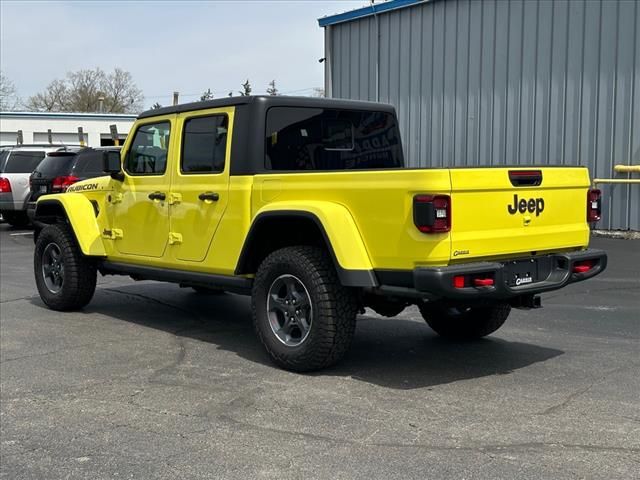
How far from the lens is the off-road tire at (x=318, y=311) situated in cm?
538

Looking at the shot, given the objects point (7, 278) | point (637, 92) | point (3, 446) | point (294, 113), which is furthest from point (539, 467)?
point (637, 92)

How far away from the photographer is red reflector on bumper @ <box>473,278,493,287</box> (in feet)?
16.2

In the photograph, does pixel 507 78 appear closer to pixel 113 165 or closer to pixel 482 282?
pixel 113 165

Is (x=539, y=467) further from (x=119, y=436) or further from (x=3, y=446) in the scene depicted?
(x=3, y=446)

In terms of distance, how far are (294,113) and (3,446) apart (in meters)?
3.38

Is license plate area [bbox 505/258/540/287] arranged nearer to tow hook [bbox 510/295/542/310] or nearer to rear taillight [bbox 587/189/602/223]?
tow hook [bbox 510/295/542/310]

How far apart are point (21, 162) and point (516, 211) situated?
16237mm

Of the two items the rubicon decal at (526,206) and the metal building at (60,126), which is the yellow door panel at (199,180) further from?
the metal building at (60,126)

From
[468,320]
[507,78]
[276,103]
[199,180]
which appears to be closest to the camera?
[276,103]

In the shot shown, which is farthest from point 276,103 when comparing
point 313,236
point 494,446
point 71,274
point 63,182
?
point 63,182

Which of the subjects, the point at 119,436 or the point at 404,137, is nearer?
the point at 119,436

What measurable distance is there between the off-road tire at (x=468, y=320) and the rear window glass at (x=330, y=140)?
145cm

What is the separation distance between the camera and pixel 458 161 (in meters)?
17.0

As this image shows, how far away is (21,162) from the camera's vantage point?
1902cm
